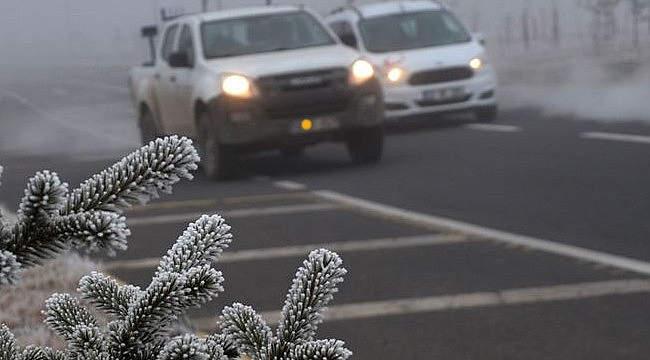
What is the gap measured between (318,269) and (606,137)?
50.4ft

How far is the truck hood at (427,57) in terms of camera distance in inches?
840

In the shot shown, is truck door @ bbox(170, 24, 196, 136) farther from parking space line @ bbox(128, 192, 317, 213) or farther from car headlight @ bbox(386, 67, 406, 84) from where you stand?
car headlight @ bbox(386, 67, 406, 84)

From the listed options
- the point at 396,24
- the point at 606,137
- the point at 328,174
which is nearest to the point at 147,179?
the point at 328,174

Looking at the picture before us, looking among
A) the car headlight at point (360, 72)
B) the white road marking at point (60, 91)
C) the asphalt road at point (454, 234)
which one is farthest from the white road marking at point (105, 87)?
the car headlight at point (360, 72)

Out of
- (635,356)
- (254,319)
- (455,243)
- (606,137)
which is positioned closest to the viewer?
(254,319)

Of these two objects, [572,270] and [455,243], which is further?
[455,243]

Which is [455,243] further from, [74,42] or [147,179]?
[74,42]

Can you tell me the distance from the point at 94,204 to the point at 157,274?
5.9 inches

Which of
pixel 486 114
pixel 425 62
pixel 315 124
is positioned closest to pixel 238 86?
pixel 315 124

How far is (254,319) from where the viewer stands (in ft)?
7.65

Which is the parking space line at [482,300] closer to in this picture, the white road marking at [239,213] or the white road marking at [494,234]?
the white road marking at [494,234]

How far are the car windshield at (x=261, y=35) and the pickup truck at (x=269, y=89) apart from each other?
0.01m

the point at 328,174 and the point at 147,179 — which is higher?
the point at 147,179

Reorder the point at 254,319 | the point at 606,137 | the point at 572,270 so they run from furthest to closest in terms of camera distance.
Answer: the point at 606,137 < the point at 572,270 < the point at 254,319
